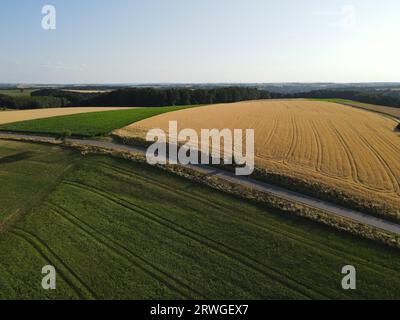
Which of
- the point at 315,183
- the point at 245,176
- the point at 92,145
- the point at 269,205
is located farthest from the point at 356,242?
the point at 92,145

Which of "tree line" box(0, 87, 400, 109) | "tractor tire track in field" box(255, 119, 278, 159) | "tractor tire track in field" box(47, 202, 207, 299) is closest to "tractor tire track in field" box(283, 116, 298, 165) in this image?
"tractor tire track in field" box(255, 119, 278, 159)

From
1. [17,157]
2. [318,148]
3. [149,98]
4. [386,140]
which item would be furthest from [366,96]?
[17,157]

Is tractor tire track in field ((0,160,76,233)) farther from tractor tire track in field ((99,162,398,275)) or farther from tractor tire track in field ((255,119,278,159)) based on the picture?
tractor tire track in field ((255,119,278,159))

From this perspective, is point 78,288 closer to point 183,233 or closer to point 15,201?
point 183,233

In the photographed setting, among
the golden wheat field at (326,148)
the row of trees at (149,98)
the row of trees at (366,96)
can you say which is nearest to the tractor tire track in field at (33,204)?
the golden wheat field at (326,148)

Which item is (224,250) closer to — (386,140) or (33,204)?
(33,204)

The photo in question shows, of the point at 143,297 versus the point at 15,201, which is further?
the point at 15,201
